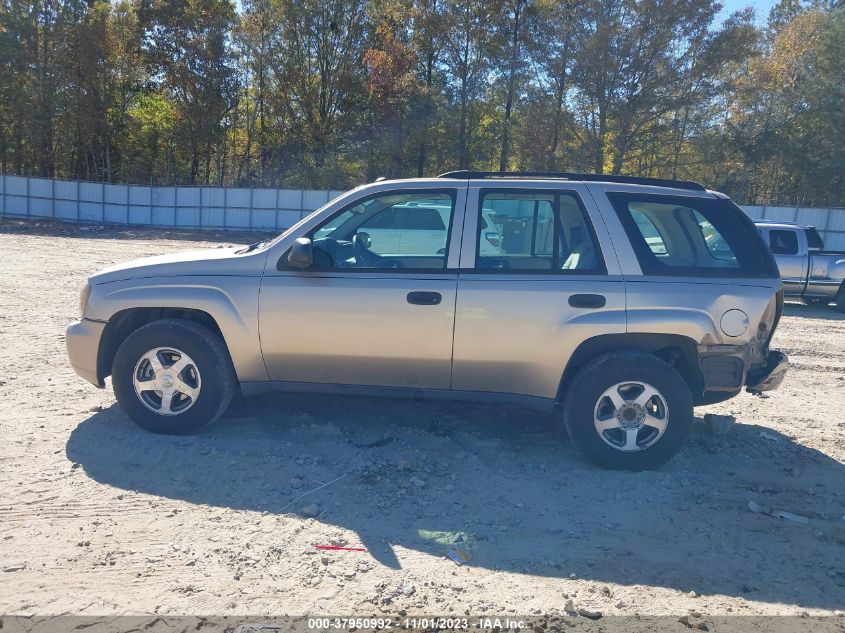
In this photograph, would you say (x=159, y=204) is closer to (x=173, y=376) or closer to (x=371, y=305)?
(x=173, y=376)

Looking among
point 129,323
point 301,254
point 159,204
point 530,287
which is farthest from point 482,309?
point 159,204

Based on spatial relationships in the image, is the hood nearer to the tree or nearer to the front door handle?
the front door handle

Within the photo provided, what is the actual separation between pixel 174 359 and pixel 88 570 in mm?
1885

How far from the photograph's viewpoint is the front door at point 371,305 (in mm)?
4879

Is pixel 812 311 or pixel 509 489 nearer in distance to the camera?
pixel 509 489

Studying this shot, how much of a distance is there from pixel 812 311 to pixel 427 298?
442 inches

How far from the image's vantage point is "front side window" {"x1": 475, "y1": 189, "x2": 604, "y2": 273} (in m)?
4.93

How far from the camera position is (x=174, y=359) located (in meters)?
5.19

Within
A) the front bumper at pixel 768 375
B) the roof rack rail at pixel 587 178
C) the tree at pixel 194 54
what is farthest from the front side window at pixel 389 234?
the tree at pixel 194 54

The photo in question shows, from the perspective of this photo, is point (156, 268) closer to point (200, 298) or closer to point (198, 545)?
point (200, 298)

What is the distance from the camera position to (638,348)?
4.91 m

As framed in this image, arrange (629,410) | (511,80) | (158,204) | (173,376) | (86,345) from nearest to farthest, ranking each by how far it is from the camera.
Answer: (629,410) < (173,376) < (86,345) < (158,204) < (511,80)

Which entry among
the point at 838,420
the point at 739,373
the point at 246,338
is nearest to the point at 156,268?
the point at 246,338

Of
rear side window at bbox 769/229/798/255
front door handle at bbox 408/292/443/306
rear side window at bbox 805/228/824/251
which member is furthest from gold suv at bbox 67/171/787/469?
rear side window at bbox 805/228/824/251
